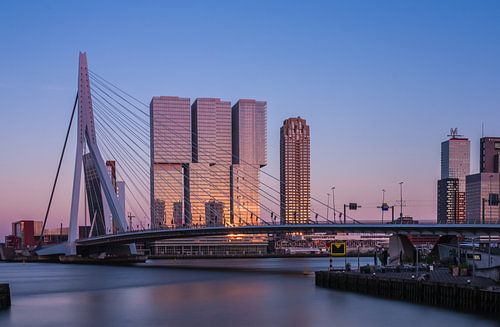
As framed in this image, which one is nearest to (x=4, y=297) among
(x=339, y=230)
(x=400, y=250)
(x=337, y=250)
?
(x=337, y=250)

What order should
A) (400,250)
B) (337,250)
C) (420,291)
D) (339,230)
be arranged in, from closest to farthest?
(420,291), (337,250), (400,250), (339,230)

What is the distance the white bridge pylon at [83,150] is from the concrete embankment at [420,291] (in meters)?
37.2

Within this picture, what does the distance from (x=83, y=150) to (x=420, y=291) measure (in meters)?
58.7

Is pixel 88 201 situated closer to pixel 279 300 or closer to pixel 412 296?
pixel 279 300

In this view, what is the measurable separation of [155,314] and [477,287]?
716 inches

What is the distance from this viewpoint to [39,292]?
59875 mm

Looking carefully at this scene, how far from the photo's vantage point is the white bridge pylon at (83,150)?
3529 inches

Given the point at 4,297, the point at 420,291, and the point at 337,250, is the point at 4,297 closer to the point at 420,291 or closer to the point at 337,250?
the point at 337,250

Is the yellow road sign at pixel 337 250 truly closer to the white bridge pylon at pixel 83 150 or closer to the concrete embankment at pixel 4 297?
the concrete embankment at pixel 4 297

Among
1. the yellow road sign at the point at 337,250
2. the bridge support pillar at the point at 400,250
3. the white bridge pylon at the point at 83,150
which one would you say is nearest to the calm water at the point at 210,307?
the yellow road sign at the point at 337,250

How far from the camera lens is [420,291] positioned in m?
45.5

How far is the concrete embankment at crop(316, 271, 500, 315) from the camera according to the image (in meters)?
39.0

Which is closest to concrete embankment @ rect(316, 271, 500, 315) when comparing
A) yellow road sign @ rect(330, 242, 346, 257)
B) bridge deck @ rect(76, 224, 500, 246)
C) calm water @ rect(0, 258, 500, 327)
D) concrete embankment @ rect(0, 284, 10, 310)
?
calm water @ rect(0, 258, 500, 327)

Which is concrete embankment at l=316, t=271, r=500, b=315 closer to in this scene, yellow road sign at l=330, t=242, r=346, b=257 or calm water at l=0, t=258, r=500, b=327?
calm water at l=0, t=258, r=500, b=327
